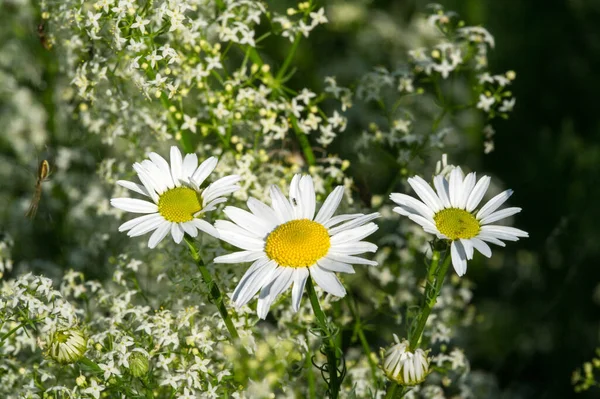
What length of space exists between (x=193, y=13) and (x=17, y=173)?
0.82m

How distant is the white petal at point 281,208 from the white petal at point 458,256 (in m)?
0.24

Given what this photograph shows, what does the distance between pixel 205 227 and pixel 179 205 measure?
8 centimetres

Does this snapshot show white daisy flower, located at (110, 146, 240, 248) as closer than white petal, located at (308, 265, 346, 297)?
No

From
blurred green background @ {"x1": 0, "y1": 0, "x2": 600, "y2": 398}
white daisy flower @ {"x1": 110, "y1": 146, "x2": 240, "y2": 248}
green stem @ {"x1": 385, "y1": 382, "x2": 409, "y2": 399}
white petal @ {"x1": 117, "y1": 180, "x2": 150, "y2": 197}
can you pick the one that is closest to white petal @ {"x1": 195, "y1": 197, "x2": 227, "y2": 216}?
white daisy flower @ {"x1": 110, "y1": 146, "x2": 240, "y2": 248}

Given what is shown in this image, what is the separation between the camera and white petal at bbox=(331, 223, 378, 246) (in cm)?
103

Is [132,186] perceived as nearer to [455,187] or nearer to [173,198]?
[173,198]

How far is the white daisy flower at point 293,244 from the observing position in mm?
975

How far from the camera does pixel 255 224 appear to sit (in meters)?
1.09

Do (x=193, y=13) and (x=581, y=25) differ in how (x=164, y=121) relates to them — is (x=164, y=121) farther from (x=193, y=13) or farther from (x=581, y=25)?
(x=581, y=25)

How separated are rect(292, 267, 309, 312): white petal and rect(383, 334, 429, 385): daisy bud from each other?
0.50 feet

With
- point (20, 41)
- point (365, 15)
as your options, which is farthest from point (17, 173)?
point (365, 15)

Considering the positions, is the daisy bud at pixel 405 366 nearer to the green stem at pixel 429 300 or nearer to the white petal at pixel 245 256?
the green stem at pixel 429 300

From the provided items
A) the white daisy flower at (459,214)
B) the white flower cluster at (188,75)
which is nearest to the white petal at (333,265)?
the white daisy flower at (459,214)

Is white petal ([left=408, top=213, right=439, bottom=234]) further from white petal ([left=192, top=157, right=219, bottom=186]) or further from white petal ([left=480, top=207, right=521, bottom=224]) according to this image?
white petal ([left=192, top=157, right=219, bottom=186])
